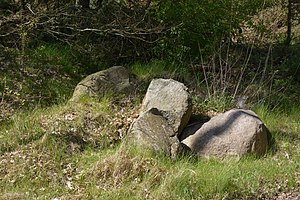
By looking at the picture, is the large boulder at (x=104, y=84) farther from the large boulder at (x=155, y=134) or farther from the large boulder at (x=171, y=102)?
the large boulder at (x=155, y=134)

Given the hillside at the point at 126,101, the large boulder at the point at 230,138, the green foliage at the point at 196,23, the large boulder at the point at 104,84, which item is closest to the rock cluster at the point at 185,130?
the large boulder at the point at 230,138

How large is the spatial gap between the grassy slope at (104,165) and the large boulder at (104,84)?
361 millimetres

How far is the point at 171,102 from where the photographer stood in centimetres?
577

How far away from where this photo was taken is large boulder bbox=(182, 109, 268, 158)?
203 inches

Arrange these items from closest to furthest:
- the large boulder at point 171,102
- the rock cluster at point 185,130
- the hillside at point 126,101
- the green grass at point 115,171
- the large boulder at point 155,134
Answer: the green grass at point 115,171, the hillside at point 126,101, the large boulder at point 155,134, the rock cluster at point 185,130, the large boulder at point 171,102

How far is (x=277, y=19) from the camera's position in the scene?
11.9 meters

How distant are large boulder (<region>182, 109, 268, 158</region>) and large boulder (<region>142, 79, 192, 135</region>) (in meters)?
0.28

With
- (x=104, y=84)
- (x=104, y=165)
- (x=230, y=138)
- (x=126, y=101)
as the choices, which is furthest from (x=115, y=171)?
(x=104, y=84)

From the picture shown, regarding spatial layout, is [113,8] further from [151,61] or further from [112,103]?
[112,103]

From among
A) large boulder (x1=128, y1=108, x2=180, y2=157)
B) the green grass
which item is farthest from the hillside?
large boulder (x1=128, y1=108, x2=180, y2=157)

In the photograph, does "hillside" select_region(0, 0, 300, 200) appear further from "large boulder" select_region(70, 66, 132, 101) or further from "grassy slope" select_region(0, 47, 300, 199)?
"large boulder" select_region(70, 66, 132, 101)

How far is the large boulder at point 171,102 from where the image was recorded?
5584 mm

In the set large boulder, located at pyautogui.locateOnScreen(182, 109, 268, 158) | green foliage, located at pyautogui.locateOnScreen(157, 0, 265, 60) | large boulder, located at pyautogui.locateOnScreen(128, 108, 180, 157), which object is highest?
green foliage, located at pyautogui.locateOnScreen(157, 0, 265, 60)

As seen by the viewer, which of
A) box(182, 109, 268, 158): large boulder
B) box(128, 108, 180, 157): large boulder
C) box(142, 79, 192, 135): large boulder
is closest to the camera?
box(128, 108, 180, 157): large boulder
